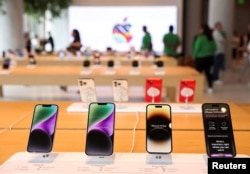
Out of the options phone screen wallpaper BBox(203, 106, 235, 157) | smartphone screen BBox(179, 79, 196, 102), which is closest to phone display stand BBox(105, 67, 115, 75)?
smartphone screen BBox(179, 79, 196, 102)

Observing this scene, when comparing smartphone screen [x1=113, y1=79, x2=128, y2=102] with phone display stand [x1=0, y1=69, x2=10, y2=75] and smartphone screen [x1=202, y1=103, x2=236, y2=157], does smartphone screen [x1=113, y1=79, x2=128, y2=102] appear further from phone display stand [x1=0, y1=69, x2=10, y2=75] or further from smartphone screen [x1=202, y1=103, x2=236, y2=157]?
phone display stand [x1=0, y1=69, x2=10, y2=75]

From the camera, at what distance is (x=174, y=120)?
244 centimetres

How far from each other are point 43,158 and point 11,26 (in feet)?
33.4

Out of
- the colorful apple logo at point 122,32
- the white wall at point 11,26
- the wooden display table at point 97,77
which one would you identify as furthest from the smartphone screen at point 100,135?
the colorful apple logo at point 122,32

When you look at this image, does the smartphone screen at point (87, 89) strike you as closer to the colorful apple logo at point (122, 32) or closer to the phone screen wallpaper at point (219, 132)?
the phone screen wallpaper at point (219, 132)

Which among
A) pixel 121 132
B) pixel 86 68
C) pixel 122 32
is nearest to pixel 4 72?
pixel 86 68

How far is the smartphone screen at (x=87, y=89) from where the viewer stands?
8.94 ft

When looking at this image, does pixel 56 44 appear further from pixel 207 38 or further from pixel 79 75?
pixel 79 75

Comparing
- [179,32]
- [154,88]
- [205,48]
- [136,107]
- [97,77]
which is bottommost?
[179,32]

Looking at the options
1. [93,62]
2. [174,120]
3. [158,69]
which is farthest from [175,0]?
[174,120]

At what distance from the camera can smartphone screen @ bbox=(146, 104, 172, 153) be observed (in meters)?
1.57

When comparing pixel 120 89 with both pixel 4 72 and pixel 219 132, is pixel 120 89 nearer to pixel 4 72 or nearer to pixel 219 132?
pixel 219 132

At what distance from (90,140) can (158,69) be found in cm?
400

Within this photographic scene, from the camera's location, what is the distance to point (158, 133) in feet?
5.18
